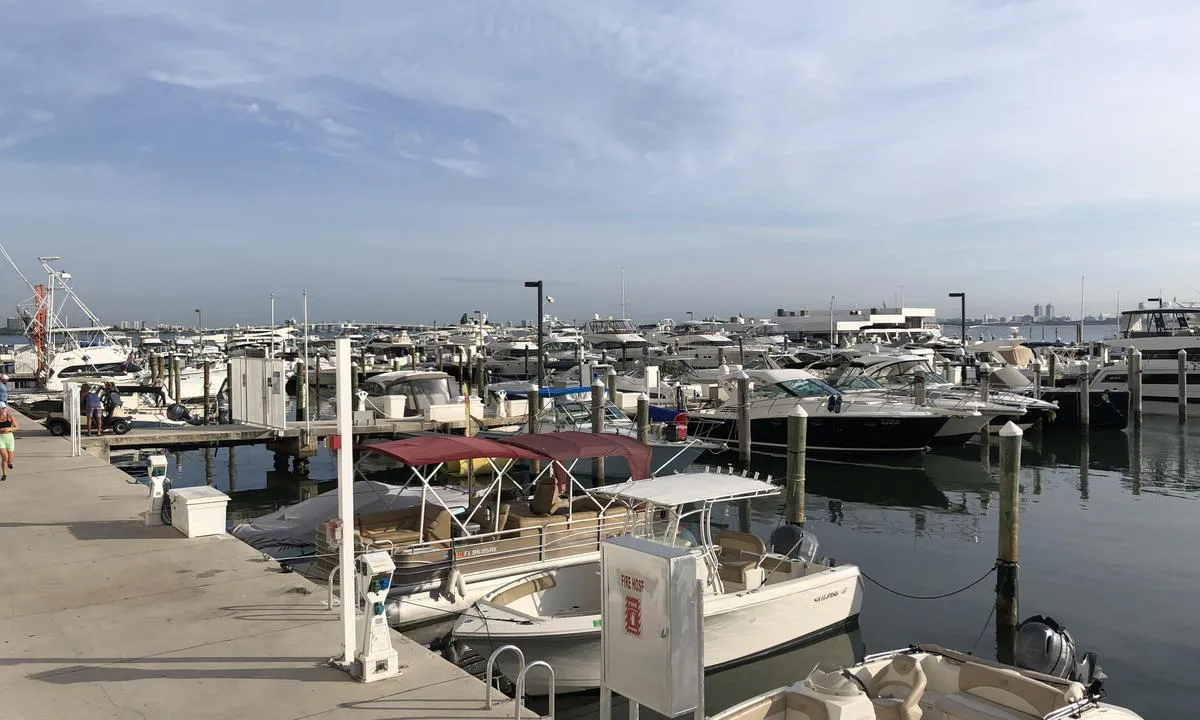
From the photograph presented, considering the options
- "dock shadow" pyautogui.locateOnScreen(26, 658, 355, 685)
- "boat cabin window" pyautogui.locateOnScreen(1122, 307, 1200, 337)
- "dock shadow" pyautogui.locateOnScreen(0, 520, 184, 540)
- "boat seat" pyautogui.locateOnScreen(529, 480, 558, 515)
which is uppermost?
"boat cabin window" pyautogui.locateOnScreen(1122, 307, 1200, 337)

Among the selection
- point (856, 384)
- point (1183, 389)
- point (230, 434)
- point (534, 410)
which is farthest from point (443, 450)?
point (1183, 389)

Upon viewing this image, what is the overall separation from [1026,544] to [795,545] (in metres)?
7.73

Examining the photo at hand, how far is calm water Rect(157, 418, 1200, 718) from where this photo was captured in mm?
11891

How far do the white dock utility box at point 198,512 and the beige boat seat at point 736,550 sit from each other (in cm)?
692

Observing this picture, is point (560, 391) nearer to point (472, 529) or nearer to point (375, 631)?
A: point (472, 529)

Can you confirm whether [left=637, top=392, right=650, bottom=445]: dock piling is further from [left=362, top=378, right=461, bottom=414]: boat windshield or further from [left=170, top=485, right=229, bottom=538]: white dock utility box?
[left=170, top=485, right=229, bottom=538]: white dock utility box

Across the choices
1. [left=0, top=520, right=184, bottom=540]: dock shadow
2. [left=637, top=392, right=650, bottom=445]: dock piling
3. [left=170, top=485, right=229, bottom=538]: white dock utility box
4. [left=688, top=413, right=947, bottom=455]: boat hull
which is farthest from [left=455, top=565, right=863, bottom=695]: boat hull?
[left=688, top=413, right=947, bottom=455]: boat hull

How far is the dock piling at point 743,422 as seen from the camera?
27.6 m

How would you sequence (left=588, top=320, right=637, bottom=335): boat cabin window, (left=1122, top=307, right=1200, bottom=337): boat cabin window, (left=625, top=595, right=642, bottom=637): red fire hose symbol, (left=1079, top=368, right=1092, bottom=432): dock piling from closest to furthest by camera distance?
(left=625, top=595, right=642, bottom=637): red fire hose symbol, (left=1079, top=368, right=1092, bottom=432): dock piling, (left=1122, top=307, right=1200, bottom=337): boat cabin window, (left=588, top=320, right=637, bottom=335): boat cabin window

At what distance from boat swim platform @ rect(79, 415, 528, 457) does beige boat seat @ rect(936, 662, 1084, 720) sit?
1846 centimetres

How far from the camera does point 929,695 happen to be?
8.79m

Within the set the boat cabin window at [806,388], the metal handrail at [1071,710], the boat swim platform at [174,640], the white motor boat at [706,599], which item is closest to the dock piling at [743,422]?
the boat cabin window at [806,388]

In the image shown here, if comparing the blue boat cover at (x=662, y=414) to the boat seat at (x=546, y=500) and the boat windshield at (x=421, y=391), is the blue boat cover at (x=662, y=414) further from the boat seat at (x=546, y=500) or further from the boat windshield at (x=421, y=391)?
the boat seat at (x=546, y=500)

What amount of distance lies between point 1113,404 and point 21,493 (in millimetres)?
38248
